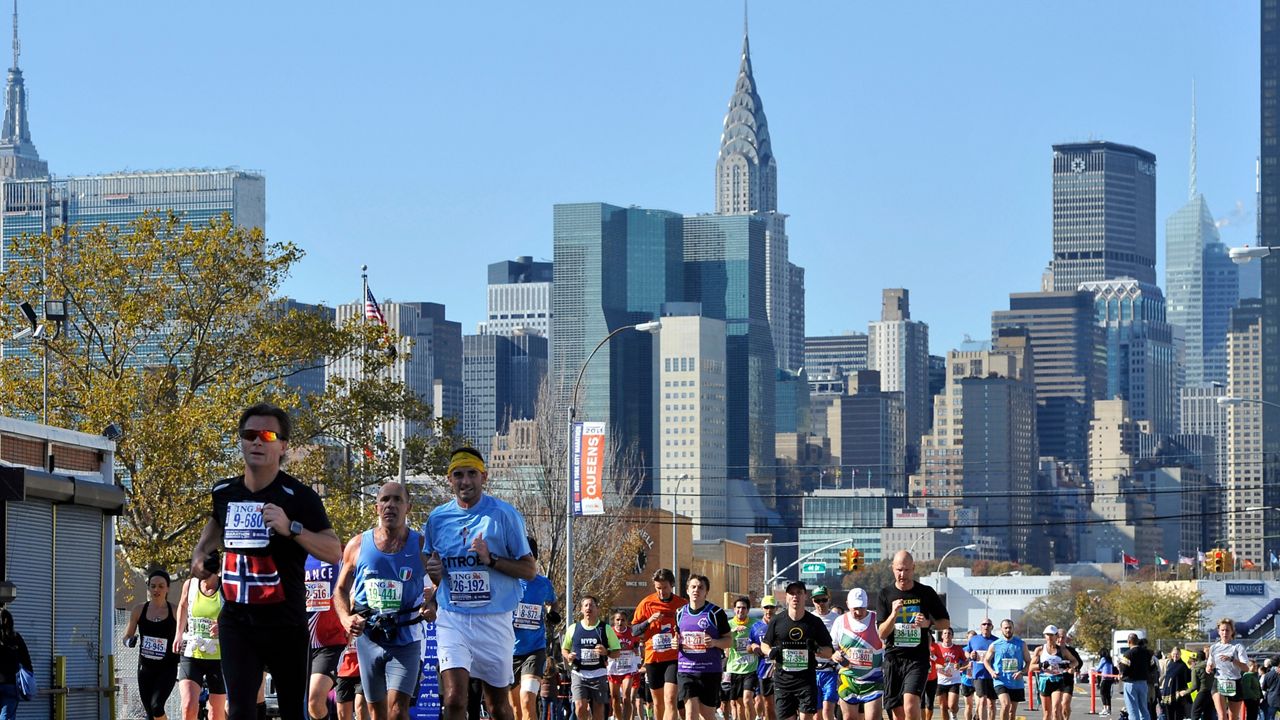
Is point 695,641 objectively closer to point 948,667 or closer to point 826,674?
point 826,674

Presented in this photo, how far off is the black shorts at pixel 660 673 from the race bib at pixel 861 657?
255 centimetres

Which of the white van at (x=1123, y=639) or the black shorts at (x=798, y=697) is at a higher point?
the black shorts at (x=798, y=697)

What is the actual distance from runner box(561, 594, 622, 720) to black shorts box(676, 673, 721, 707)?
3324mm

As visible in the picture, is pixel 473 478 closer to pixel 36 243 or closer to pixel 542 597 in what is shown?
pixel 542 597

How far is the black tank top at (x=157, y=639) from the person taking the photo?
18.3m

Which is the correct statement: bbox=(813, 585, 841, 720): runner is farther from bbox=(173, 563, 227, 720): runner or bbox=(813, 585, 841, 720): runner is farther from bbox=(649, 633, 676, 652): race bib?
bbox=(173, 563, 227, 720): runner

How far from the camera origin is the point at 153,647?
18359mm

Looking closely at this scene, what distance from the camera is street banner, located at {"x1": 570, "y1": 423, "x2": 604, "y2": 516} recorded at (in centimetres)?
4284

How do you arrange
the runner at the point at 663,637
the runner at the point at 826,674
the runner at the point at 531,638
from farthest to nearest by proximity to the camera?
1. the runner at the point at 826,674
2. the runner at the point at 663,637
3. the runner at the point at 531,638

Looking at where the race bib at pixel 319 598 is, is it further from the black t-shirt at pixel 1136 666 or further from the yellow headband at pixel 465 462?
the black t-shirt at pixel 1136 666

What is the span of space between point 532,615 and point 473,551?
5396mm

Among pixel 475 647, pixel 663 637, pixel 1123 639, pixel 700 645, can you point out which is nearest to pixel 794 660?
pixel 700 645

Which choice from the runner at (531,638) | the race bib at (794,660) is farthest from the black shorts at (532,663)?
the race bib at (794,660)

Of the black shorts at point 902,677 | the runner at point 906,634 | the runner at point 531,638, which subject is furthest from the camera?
the black shorts at point 902,677
